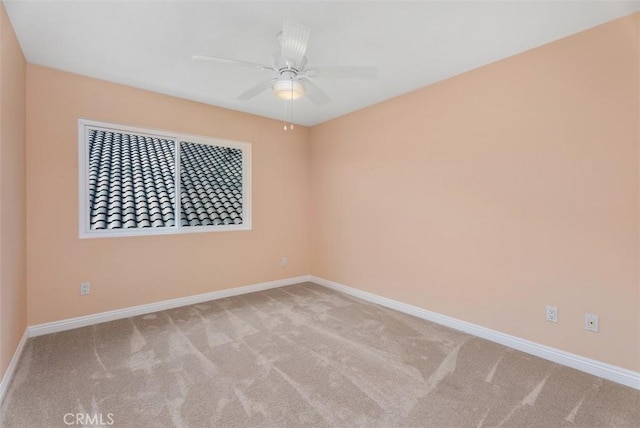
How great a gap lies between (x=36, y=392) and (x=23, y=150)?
192 cm

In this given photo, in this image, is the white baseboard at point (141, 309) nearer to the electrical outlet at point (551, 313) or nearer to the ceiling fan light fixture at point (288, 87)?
the ceiling fan light fixture at point (288, 87)

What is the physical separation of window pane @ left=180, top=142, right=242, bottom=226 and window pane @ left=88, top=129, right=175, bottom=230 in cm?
16

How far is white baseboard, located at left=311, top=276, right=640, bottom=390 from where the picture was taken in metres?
1.95

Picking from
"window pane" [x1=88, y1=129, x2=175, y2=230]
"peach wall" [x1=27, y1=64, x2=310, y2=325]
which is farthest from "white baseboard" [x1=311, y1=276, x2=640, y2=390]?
"window pane" [x1=88, y1=129, x2=175, y2=230]

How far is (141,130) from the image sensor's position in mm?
3162

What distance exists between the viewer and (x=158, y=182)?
3453 millimetres

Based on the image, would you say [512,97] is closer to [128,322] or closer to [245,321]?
[245,321]

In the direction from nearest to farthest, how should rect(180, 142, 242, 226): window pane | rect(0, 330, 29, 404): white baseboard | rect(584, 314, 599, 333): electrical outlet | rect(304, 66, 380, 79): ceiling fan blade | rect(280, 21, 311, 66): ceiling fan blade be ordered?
rect(280, 21, 311, 66): ceiling fan blade
rect(0, 330, 29, 404): white baseboard
rect(304, 66, 380, 79): ceiling fan blade
rect(584, 314, 599, 333): electrical outlet
rect(180, 142, 242, 226): window pane

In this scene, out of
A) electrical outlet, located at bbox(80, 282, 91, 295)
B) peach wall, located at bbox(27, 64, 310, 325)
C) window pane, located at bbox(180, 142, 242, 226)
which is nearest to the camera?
peach wall, located at bbox(27, 64, 310, 325)

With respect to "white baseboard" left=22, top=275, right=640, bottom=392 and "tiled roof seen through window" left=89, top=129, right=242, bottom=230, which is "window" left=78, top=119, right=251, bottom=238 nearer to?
"tiled roof seen through window" left=89, top=129, right=242, bottom=230

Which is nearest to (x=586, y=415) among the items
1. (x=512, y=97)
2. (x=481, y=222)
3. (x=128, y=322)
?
(x=481, y=222)

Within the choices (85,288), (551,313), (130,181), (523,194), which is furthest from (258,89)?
(551,313)

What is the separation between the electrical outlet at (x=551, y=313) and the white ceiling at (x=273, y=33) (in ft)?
6.67

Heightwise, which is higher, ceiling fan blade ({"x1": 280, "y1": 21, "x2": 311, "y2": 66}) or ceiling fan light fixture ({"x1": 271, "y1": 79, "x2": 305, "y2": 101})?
ceiling fan blade ({"x1": 280, "y1": 21, "x2": 311, "y2": 66})
